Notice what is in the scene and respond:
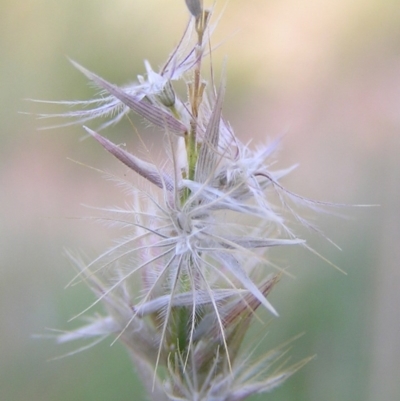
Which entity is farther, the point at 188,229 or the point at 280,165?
the point at 280,165

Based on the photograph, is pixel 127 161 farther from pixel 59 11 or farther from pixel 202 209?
pixel 59 11

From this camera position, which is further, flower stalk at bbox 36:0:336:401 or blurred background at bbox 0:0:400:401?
blurred background at bbox 0:0:400:401

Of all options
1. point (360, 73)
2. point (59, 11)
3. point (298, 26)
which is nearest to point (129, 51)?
point (59, 11)

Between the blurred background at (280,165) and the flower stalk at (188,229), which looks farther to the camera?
the blurred background at (280,165)
